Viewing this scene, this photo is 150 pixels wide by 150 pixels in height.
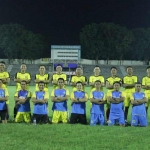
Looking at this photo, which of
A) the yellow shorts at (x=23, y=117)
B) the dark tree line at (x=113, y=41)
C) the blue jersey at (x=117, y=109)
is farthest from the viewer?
the dark tree line at (x=113, y=41)

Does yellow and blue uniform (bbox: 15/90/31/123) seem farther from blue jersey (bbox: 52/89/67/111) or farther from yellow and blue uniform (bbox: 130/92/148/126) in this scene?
yellow and blue uniform (bbox: 130/92/148/126)

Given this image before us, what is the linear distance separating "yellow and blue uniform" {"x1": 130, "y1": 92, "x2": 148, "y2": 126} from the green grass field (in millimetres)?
619

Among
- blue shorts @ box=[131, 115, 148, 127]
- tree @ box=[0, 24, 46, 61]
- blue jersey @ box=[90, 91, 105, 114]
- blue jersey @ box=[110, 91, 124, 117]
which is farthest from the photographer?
tree @ box=[0, 24, 46, 61]

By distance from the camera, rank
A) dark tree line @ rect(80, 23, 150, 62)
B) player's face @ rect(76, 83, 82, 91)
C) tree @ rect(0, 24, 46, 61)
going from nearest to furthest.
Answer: player's face @ rect(76, 83, 82, 91), tree @ rect(0, 24, 46, 61), dark tree line @ rect(80, 23, 150, 62)

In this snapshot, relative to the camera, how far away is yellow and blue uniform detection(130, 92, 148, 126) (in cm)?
1034

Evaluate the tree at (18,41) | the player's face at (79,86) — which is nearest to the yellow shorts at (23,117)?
Answer: the player's face at (79,86)

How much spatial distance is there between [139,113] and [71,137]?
2757 millimetres

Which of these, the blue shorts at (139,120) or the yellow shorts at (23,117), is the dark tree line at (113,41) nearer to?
the yellow shorts at (23,117)

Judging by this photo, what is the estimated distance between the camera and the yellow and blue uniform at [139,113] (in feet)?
33.9

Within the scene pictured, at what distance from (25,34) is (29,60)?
4126mm

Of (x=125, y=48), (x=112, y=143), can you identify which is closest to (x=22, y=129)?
(x=112, y=143)

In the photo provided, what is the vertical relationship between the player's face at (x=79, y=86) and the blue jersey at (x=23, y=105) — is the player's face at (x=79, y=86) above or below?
above

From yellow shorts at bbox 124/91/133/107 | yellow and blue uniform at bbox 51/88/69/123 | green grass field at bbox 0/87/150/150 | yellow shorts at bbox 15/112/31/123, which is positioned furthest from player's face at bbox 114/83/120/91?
Answer: yellow shorts at bbox 15/112/31/123

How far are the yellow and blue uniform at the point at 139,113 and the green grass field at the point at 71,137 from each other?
2.03ft
